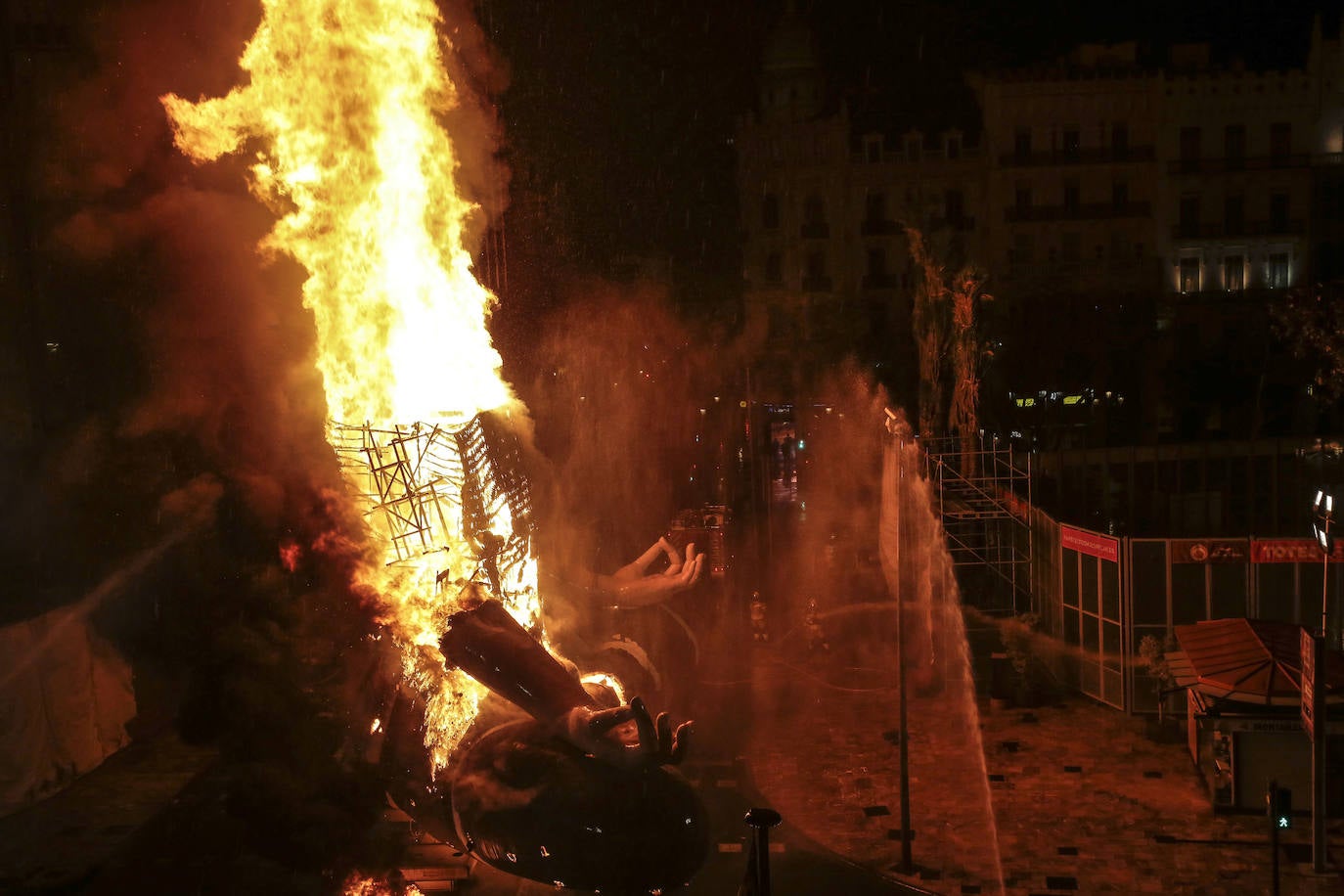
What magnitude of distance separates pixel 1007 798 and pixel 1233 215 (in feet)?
112

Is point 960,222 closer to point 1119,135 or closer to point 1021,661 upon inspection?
point 1119,135

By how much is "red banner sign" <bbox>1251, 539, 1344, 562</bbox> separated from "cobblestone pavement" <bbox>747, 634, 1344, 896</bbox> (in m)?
3.08

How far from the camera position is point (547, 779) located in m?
7.80

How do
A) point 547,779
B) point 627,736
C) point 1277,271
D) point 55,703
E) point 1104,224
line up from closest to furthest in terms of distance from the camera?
point 627,736 → point 547,779 → point 55,703 → point 1277,271 → point 1104,224

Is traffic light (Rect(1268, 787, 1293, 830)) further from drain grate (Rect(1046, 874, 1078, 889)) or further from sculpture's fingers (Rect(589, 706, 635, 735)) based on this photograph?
sculpture's fingers (Rect(589, 706, 635, 735))

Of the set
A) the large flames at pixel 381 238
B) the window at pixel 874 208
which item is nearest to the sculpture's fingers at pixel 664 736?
the large flames at pixel 381 238

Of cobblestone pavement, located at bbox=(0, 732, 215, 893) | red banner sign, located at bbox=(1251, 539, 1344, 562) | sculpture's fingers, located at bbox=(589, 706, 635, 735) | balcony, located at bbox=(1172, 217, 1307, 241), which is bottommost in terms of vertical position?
cobblestone pavement, located at bbox=(0, 732, 215, 893)

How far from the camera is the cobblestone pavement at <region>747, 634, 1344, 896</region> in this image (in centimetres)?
1235

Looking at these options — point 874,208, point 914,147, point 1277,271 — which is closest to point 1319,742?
point 1277,271

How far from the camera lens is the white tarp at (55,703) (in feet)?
48.2

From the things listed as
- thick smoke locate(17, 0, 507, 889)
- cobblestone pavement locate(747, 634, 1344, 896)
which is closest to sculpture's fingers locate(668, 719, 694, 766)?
thick smoke locate(17, 0, 507, 889)

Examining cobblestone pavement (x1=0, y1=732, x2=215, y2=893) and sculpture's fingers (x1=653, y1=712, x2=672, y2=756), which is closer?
sculpture's fingers (x1=653, y1=712, x2=672, y2=756)

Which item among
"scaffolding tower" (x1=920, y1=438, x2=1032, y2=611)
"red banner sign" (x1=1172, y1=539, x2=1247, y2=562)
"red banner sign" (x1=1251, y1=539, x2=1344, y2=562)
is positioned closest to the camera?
"red banner sign" (x1=1251, y1=539, x2=1344, y2=562)

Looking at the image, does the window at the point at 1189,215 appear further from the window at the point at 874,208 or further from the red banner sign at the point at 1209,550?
the red banner sign at the point at 1209,550
